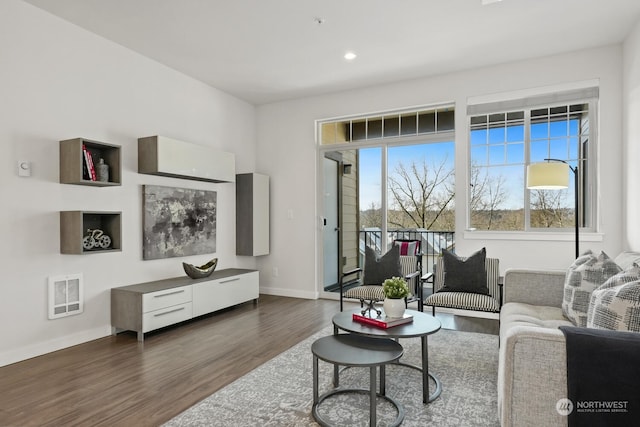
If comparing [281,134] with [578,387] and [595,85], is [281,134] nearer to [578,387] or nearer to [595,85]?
[595,85]

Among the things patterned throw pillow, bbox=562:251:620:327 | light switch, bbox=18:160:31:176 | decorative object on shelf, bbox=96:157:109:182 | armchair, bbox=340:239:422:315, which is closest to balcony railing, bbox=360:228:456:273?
armchair, bbox=340:239:422:315

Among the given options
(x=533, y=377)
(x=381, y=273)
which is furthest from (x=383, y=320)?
(x=381, y=273)

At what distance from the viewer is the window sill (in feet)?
13.7

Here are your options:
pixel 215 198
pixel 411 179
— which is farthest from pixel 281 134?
pixel 411 179

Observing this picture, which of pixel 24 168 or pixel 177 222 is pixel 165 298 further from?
pixel 24 168

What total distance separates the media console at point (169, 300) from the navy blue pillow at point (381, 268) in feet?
5.48

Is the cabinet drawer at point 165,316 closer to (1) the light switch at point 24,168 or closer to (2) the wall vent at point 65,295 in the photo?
(2) the wall vent at point 65,295

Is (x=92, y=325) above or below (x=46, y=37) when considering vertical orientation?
below

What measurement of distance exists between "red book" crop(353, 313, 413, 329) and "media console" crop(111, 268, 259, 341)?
7.03 ft

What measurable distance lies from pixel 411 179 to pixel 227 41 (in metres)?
2.88

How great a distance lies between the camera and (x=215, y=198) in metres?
5.34

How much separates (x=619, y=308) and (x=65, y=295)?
4081 millimetres

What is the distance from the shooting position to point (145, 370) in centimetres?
303

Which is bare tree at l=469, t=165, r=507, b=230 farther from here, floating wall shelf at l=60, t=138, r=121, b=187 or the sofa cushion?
floating wall shelf at l=60, t=138, r=121, b=187
